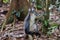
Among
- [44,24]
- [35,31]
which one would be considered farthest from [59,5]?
[35,31]

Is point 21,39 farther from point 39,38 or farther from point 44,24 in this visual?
point 44,24

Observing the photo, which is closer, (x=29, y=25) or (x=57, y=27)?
(x=29, y=25)

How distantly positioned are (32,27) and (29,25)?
0.12 meters

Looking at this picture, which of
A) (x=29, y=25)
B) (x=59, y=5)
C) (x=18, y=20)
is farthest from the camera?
(x=59, y=5)

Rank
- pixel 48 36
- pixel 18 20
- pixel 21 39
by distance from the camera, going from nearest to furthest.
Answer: pixel 21 39
pixel 48 36
pixel 18 20

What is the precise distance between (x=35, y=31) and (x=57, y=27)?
0.91 m

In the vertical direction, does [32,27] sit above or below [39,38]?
above

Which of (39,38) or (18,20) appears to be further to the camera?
(18,20)

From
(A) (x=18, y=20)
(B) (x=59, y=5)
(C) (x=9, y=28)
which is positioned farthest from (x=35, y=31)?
(B) (x=59, y=5)

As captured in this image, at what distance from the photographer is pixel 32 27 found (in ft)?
13.1

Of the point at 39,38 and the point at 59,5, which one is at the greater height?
the point at 59,5

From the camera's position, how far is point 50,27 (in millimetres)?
4641

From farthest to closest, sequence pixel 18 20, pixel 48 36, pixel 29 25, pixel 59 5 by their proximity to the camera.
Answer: pixel 59 5 < pixel 18 20 < pixel 48 36 < pixel 29 25

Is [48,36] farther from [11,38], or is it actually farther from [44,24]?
[11,38]
